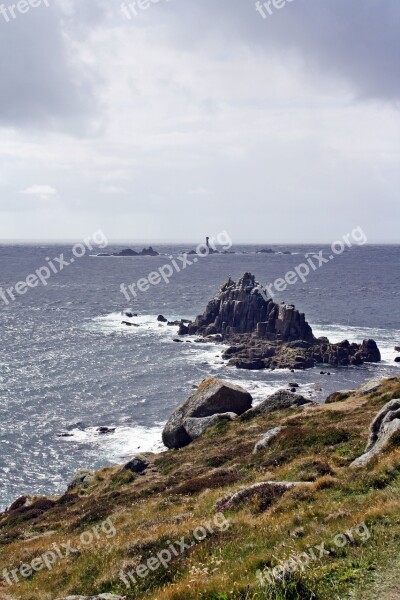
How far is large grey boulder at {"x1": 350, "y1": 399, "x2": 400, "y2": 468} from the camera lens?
63.0ft

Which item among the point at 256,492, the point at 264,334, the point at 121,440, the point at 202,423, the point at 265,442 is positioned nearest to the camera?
the point at 256,492

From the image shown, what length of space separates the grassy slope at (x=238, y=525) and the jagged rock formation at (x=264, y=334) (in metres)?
58.8

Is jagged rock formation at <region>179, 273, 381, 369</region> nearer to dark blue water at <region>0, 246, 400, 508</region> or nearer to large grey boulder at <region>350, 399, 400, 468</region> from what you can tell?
dark blue water at <region>0, 246, 400, 508</region>

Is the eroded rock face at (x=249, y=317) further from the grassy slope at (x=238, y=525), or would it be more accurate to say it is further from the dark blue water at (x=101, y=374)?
the grassy slope at (x=238, y=525)

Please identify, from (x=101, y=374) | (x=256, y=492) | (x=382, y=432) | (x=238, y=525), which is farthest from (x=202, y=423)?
(x=101, y=374)

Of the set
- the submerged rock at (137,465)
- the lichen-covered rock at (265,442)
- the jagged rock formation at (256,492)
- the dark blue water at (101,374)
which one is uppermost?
the jagged rock formation at (256,492)

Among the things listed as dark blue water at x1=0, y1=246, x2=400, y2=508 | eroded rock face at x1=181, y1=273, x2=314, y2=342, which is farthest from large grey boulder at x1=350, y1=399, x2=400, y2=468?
eroded rock face at x1=181, y1=273, x2=314, y2=342

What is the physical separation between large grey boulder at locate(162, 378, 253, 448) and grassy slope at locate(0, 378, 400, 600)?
9510 mm

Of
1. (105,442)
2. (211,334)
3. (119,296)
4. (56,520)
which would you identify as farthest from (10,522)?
(119,296)

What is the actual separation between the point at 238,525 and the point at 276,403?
27.6m

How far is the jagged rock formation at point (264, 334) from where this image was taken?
292ft

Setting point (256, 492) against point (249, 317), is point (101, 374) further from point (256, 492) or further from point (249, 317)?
point (256, 492)

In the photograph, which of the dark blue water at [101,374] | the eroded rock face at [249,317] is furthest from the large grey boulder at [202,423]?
the eroded rock face at [249,317]

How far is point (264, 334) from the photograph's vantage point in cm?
10556
